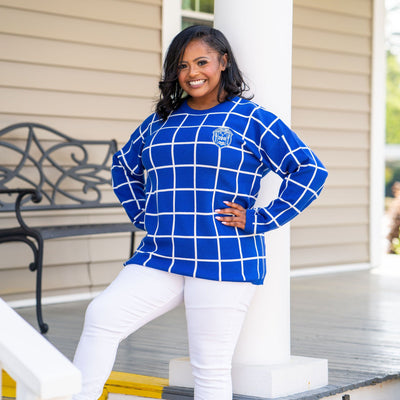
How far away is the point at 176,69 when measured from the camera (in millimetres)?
2553

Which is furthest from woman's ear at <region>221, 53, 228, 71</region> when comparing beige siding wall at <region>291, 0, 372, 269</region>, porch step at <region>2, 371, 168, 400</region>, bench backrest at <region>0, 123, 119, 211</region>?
beige siding wall at <region>291, 0, 372, 269</region>

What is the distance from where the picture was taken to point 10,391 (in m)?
3.20

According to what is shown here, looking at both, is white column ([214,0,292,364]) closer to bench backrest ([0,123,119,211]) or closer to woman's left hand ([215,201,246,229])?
woman's left hand ([215,201,246,229])

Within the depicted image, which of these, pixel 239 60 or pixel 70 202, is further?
pixel 70 202

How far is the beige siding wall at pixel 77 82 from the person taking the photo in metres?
5.01

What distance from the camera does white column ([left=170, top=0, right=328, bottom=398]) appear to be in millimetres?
2852

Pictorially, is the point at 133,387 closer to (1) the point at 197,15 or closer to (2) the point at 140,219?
(2) the point at 140,219

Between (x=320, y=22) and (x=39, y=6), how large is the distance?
8.60ft

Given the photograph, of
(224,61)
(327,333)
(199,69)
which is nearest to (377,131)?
(327,333)

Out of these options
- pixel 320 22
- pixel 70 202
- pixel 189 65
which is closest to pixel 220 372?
pixel 189 65

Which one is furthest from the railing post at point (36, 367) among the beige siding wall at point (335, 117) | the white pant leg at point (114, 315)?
the beige siding wall at point (335, 117)

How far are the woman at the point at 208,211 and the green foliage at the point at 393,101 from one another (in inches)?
1009

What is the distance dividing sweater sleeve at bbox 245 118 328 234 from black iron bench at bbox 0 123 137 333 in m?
2.25

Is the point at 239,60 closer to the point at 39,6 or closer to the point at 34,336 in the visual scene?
the point at 34,336
